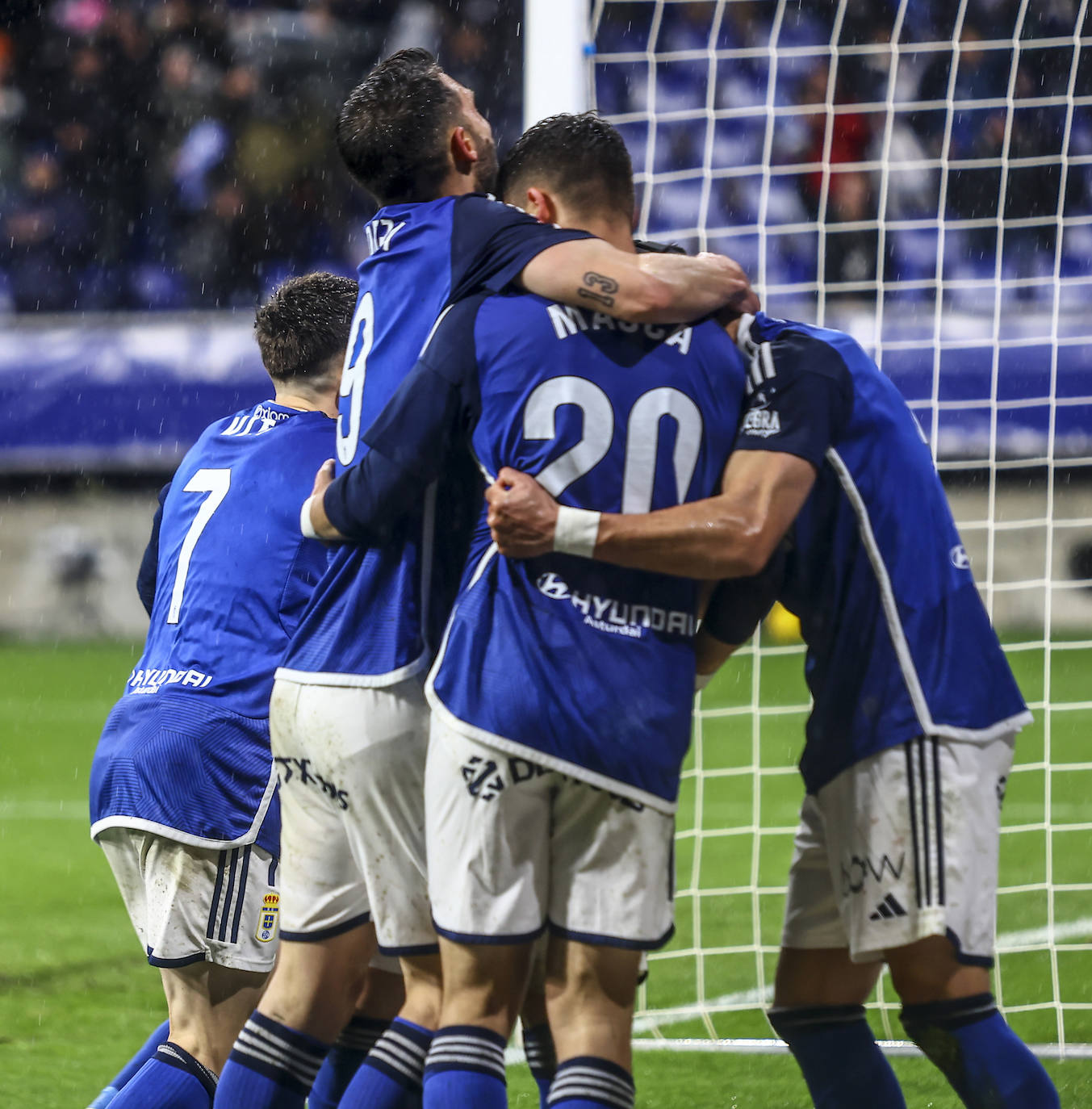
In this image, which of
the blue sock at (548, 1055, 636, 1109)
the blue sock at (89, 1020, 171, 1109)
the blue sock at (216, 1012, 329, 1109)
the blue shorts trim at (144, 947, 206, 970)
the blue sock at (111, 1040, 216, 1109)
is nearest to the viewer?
the blue sock at (548, 1055, 636, 1109)

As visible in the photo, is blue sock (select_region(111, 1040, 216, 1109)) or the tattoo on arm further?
blue sock (select_region(111, 1040, 216, 1109))

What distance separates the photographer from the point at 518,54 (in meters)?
15.7

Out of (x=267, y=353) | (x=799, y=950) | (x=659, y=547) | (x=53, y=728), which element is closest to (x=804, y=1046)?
(x=799, y=950)

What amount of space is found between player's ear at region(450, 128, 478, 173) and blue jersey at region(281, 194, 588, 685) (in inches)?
→ 4.8

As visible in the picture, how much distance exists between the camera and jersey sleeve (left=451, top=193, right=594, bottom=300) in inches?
95.6

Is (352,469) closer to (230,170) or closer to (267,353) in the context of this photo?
(267,353)

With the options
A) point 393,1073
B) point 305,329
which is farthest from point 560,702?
point 305,329

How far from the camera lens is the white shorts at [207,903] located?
2992mm

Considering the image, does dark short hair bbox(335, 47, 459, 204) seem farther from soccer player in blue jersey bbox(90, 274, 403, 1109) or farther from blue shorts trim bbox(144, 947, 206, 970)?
blue shorts trim bbox(144, 947, 206, 970)

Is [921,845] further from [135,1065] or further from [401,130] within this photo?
[135,1065]

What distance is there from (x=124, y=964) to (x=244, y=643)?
2446 mm

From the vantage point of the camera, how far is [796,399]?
2465 mm

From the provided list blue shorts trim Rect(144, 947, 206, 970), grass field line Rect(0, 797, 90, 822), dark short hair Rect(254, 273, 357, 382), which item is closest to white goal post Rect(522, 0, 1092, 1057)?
grass field line Rect(0, 797, 90, 822)

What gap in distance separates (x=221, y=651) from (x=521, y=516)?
1.03 metres
